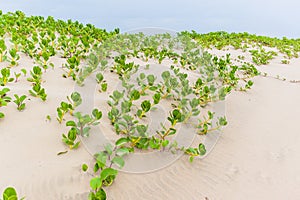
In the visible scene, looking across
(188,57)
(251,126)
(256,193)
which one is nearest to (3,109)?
(256,193)

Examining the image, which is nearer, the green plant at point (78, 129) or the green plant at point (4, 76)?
the green plant at point (78, 129)

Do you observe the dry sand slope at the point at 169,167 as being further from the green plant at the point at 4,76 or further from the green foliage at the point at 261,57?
the green foliage at the point at 261,57

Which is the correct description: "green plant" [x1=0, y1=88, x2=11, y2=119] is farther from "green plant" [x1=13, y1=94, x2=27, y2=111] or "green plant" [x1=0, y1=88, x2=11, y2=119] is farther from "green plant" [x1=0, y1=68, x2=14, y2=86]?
"green plant" [x1=0, y1=68, x2=14, y2=86]

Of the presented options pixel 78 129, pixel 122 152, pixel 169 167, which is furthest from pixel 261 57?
pixel 78 129

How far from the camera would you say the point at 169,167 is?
10.9 ft

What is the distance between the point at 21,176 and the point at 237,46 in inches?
508

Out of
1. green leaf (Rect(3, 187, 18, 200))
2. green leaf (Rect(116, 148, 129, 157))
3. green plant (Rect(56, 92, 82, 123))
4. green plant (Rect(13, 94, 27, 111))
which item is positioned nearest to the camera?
green leaf (Rect(3, 187, 18, 200))

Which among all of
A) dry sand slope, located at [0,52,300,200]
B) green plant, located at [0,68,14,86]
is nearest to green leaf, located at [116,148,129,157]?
dry sand slope, located at [0,52,300,200]

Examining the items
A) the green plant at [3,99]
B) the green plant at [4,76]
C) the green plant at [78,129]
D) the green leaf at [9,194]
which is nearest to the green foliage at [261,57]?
the green plant at [78,129]

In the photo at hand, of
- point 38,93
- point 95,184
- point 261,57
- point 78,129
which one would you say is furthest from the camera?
point 261,57

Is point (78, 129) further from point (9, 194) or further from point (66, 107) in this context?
point (9, 194)

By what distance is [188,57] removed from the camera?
8844 mm

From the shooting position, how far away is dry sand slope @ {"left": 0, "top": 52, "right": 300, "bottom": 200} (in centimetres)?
264

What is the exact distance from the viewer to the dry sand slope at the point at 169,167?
264cm
